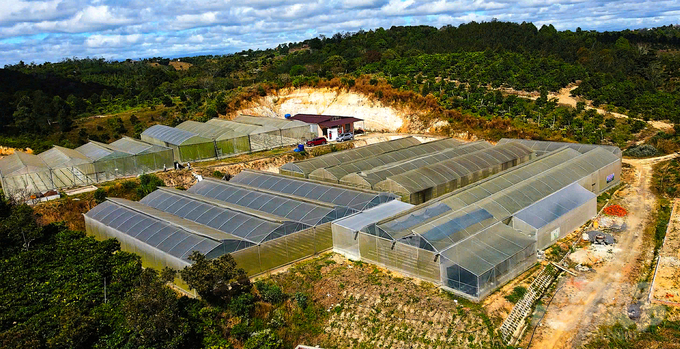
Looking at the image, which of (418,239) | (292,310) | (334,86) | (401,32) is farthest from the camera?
(401,32)

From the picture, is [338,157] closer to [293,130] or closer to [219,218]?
[293,130]

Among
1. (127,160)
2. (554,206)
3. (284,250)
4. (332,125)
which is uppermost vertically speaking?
(127,160)

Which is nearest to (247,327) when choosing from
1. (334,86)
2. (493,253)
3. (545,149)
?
(493,253)

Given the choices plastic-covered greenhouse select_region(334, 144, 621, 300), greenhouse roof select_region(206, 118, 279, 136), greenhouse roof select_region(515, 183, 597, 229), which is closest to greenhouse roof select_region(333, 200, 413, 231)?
plastic-covered greenhouse select_region(334, 144, 621, 300)

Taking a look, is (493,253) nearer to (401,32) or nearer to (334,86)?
(334,86)

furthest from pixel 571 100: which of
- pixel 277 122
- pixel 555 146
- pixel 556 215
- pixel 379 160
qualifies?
pixel 556 215

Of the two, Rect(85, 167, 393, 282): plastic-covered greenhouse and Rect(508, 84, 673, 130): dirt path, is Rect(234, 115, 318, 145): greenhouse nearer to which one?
Rect(85, 167, 393, 282): plastic-covered greenhouse

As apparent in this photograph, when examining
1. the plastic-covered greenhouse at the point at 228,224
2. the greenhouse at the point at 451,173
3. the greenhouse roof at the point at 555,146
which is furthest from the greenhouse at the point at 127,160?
the greenhouse roof at the point at 555,146
